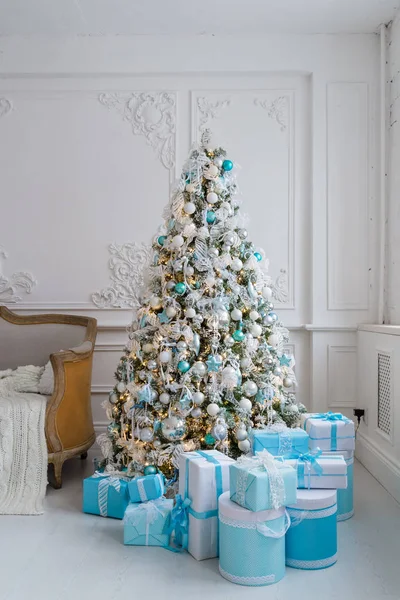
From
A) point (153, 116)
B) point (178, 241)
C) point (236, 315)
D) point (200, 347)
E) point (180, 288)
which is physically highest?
point (153, 116)

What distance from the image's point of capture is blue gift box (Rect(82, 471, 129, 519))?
9.18ft

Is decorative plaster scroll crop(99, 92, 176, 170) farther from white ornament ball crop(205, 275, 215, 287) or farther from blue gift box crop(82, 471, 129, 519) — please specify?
blue gift box crop(82, 471, 129, 519)

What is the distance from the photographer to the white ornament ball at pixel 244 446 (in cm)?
296

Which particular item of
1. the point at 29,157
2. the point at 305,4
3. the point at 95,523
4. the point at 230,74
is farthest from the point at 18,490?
the point at 305,4

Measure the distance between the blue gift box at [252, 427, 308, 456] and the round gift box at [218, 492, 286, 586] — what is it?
540mm

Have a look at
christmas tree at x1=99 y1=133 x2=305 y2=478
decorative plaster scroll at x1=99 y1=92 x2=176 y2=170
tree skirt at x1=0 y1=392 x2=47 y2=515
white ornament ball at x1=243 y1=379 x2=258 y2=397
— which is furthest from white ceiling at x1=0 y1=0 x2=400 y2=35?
tree skirt at x1=0 y1=392 x2=47 y2=515

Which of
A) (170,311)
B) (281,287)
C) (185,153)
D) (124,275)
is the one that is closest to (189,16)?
(185,153)

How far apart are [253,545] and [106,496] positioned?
94 centimetres

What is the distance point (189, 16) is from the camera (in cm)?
397

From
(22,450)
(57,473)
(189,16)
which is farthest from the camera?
(189,16)

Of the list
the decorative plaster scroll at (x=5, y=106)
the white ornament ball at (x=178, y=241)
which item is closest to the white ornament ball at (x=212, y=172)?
the white ornament ball at (x=178, y=241)

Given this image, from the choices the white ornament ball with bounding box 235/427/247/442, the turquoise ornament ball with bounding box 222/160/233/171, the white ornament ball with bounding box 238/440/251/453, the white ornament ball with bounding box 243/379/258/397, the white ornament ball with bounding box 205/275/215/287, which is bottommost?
the white ornament ball with bounding box 238/440/251/453

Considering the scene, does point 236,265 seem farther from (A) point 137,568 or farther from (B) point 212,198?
(A) point 137,568

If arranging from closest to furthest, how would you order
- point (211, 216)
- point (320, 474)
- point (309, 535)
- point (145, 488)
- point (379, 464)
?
point (309, 535) < point (320, 474) < point (145, 488) < point (211, 216) < point (379, 464)
